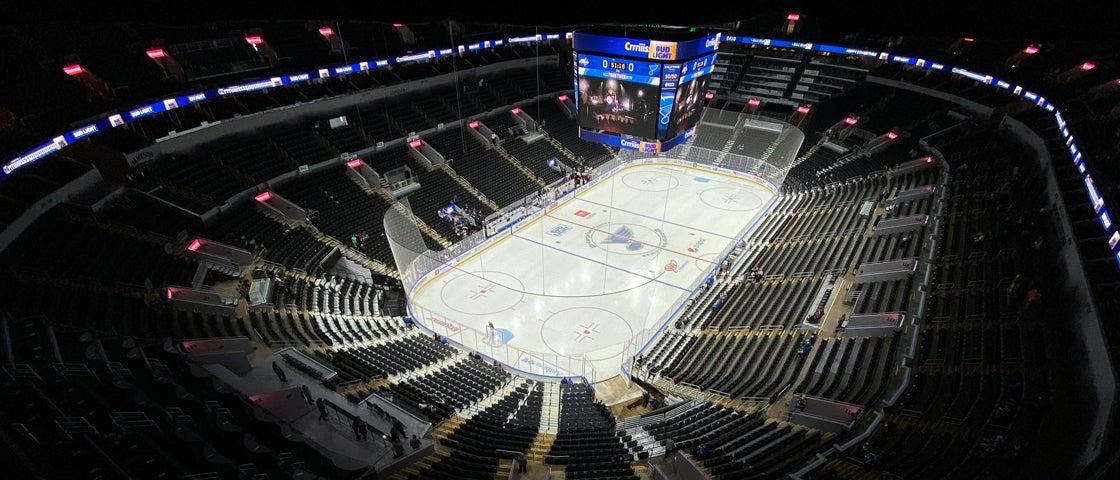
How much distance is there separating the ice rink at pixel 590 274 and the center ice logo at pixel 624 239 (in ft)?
0.15

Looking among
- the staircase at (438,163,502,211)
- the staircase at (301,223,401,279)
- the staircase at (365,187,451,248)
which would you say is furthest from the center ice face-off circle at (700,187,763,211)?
the staircase at (301,223,401,279)

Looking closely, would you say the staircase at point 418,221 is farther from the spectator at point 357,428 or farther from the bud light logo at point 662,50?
the bud light logo at point 662,50

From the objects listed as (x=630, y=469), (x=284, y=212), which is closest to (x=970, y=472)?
(x=630, y=469)

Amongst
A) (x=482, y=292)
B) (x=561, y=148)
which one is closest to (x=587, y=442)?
(x=482, y=292)

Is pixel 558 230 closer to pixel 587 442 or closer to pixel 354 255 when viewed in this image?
pixel 354 255

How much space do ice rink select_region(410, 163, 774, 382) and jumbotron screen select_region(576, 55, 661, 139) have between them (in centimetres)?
637

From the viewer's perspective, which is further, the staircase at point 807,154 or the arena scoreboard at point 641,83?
the staircase at point 807,154

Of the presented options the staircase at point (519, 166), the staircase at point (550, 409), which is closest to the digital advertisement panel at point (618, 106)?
the staircase at point (550, 409)

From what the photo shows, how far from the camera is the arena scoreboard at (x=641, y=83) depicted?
592 inches

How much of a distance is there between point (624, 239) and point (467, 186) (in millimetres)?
8757

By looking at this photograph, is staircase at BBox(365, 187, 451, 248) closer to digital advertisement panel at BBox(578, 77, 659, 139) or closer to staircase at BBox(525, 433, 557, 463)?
digital advertisement panel at BBox(578, 77, 659, 139)

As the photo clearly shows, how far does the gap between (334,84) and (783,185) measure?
25276mm

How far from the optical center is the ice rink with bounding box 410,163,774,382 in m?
17.5

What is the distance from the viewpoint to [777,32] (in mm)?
36938
